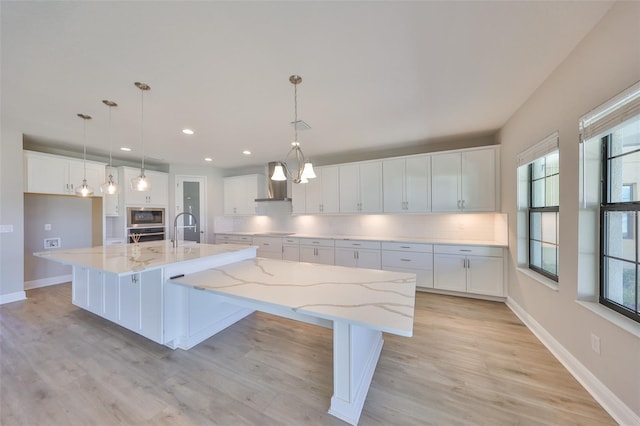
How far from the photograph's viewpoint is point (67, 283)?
14.4 feet

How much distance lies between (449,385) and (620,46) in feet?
Answer: 8.21

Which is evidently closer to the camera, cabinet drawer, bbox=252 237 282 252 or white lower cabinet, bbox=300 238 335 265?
white lower cabinet, bbox=300 238 335 265

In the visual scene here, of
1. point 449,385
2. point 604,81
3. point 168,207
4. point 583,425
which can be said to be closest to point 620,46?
point 604,81

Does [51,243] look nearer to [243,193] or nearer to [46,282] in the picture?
[46,282]

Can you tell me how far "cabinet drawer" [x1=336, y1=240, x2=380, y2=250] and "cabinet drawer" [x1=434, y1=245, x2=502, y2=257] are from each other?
0.95 metres

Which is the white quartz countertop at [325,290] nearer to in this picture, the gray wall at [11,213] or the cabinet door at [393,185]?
the cabinet door at [393,185]

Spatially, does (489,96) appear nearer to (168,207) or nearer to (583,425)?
(583,425)

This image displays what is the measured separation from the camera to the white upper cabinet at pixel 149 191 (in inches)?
183

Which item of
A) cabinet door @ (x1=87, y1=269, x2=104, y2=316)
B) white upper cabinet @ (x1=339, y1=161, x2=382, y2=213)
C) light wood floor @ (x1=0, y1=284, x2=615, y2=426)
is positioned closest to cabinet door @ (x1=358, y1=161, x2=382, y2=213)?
white upper cabinet @ (x1=339, y1=161, x2=382, y2=213)

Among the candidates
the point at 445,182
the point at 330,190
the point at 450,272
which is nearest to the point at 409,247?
the point at 450,272

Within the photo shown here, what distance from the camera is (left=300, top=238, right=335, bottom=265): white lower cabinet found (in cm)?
448

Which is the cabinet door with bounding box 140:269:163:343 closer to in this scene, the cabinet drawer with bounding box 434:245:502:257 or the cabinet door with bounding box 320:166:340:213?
the cabinet door with bounding box 320:166:340:213

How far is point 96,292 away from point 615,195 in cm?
503

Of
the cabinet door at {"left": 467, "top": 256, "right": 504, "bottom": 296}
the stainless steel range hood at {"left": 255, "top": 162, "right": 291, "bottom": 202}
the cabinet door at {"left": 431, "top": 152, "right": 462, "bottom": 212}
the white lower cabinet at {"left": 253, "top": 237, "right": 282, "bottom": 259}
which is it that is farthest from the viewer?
the stainless steel range hood at {"left": 255, "top": 162, "right": 291, "bottom": 202}
